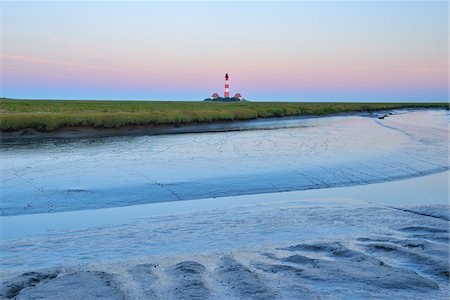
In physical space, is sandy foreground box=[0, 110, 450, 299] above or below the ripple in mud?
below

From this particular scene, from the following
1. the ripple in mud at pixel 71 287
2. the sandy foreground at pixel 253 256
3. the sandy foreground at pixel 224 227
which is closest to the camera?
the ripple in mud at pixel 71 287

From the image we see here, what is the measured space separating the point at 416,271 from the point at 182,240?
352 centimetres

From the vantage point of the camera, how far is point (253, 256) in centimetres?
612

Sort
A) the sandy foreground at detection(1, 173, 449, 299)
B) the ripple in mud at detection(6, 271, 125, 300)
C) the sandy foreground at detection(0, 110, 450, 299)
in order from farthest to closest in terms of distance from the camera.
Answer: the sandy foreground at detection(0, 110, 450, 299) → the sandy foreground at detection(1, 173, 449, 299) → the ripple in mud at detection(6, 271, 125, 300)

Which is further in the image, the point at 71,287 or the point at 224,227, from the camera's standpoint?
the point at 224,227

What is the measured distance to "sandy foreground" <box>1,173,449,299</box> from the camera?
480cm

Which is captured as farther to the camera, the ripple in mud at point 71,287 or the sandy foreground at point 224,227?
the sandy foreground at point 224,227

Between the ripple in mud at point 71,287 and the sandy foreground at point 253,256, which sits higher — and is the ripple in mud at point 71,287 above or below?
above

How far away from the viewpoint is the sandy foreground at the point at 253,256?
15.7 feet

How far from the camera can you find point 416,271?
5453mm

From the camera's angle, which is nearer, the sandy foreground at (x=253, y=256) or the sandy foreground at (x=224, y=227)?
the sandy foreground at (x=253, y=256)

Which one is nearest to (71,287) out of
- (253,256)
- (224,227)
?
(253,256)

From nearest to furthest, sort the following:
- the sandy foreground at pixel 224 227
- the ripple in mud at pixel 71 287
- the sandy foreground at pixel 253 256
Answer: the ripple in mud at pixel 71 287 < the sandy foreground at pixel 253 256 < the sandy foreground at pixel 224 227

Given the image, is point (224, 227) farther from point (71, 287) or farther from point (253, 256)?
point (71, 287)
